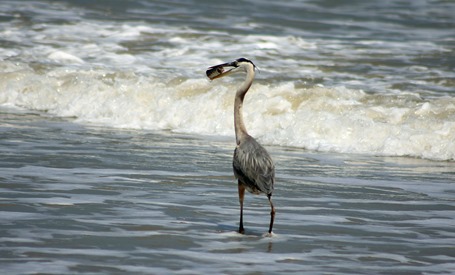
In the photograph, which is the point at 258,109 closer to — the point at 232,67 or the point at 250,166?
the point at 232,67

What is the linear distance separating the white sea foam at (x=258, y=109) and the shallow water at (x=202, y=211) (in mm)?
741

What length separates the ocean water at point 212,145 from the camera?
6.95 meters

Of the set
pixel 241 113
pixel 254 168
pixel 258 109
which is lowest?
pixel 254 168

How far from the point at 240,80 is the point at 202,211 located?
9.26 meters

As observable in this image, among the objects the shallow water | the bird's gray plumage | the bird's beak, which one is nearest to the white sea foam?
the shallow water

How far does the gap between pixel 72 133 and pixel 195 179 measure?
3478 millimetres

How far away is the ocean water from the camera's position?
6.95 meters

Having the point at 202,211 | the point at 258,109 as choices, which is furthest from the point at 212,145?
the point at 202,211

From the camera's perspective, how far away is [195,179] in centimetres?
972

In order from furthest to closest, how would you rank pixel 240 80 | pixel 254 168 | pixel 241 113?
pixel 240 80, pixel 241 113, pixel 254 168

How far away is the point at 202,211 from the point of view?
27.1ft

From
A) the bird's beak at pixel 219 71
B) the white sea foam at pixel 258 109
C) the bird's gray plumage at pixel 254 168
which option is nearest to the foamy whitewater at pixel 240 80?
the white sea foam at pixel 258 109

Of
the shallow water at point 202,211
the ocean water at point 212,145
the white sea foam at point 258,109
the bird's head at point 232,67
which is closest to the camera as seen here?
the shallow water at point 202,211

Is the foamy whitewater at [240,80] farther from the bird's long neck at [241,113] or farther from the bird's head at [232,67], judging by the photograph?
the bird's long neck at [241,113]
